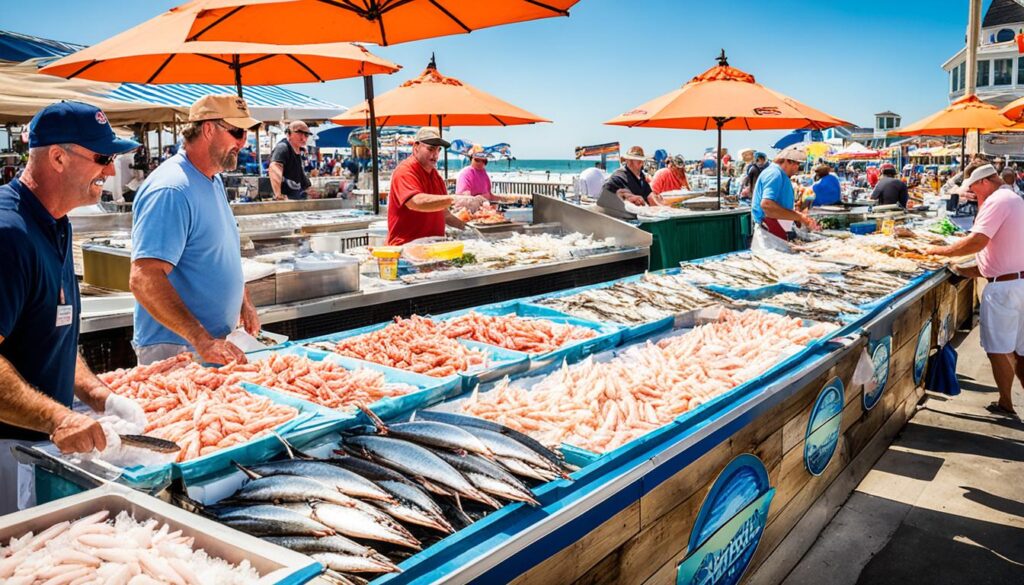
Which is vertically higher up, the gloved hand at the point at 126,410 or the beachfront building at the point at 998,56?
the beachfront building at the point at 998,56

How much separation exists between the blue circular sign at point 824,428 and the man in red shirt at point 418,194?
3198 mm

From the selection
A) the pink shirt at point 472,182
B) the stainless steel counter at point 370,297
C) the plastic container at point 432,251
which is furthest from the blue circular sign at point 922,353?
the pink shirt at point 472,182

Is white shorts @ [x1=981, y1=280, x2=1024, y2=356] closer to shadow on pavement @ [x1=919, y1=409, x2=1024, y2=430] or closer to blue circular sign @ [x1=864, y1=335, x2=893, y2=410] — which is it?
shadow on pavement @ [x1=919, y1=409, x2=1024, y2=430]

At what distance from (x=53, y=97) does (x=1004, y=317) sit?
11.8 metres

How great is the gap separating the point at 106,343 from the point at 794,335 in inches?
162

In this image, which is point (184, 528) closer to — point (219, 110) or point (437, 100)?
point (219, 110)

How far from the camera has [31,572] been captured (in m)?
1.46

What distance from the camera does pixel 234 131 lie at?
3.51 metres

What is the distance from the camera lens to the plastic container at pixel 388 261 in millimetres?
5492

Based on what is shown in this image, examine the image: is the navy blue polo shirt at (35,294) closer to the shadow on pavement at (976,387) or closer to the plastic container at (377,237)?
the plastic container at (377,237)

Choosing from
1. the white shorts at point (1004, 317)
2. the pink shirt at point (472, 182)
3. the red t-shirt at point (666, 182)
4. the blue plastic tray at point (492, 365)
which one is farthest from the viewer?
the red t-shirt at point (666, 182)

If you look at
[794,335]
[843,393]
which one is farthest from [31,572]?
[843,393]

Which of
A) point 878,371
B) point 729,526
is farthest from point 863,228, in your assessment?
point 729,526

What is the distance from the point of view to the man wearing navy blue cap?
219cm
